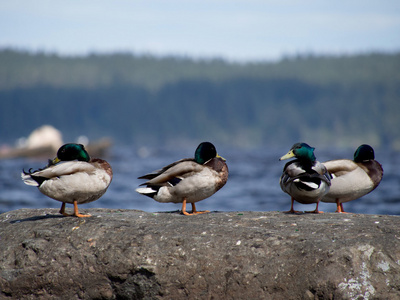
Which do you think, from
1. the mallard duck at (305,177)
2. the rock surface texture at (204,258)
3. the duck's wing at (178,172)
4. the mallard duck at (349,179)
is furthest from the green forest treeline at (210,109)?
the rock surface texture at (204,258)

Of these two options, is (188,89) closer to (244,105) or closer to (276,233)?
(244,105)

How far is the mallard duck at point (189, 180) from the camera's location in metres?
6.25

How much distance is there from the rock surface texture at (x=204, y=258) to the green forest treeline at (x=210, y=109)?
15400 cm

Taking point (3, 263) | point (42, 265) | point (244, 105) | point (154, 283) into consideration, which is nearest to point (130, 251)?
point (154, 283)

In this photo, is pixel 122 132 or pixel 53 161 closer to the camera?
pixel 53 161

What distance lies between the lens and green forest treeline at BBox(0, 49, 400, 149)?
170875mm

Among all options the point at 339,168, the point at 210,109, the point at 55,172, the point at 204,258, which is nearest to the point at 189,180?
the point at 204,258

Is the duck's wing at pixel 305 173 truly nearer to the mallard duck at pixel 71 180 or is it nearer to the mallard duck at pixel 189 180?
the mallard duck at pixel 189 180

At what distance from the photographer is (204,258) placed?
5.29 m

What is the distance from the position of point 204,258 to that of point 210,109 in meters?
186

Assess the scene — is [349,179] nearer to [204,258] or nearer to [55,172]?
[204,258]

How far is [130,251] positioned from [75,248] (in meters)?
0.54

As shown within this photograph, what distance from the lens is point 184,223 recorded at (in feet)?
19.1

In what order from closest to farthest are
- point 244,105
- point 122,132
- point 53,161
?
point 53,161, point 122,132, point 244,105
